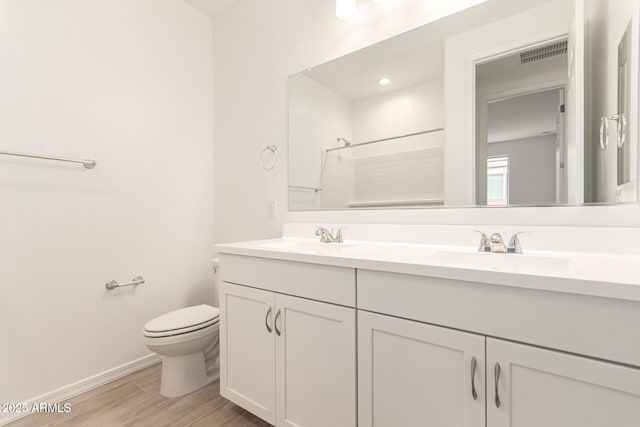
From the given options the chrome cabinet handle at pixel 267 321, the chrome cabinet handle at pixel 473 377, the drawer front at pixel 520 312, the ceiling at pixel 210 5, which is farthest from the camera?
the ceiling at pixel 210 5

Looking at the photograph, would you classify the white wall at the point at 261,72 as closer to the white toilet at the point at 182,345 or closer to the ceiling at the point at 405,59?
the ceiling at the point at 405,59

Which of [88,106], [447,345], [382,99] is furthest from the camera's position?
[88,106]

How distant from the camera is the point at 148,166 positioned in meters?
1.99

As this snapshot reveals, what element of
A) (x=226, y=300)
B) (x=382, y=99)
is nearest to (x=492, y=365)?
(x=226, y=300)

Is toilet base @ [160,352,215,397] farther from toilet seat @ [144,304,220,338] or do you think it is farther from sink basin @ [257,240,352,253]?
sink basin @ [257,240,352,253]

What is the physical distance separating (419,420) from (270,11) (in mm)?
2342

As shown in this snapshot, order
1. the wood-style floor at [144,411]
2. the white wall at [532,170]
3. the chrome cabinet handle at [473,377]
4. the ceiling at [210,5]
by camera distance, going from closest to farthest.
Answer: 1. the chrome cabinet handle at [473,377]
2. the white wall at [532,170]
3. the wood-style floor at [144,411]
4. the ceiling at [210,5]

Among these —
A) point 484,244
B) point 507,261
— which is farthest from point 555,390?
point 484,244

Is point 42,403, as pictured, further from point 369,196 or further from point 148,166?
point 369,196

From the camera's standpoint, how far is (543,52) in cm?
117

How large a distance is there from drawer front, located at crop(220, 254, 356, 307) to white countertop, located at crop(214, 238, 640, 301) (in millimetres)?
32

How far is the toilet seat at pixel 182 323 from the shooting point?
5.08 ft

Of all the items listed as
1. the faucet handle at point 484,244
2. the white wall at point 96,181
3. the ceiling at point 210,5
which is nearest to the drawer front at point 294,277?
the faucet handle at point 484,244

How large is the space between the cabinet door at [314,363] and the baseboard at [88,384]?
1211 mm
